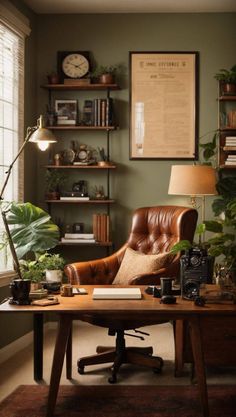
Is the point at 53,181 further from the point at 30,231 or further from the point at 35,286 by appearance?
the point at 35,286

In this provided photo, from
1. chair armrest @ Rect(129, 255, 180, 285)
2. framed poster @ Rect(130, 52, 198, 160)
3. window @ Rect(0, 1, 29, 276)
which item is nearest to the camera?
chair armrest @ Rect(129, 255, 180, 285)

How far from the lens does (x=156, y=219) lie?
5.06 m

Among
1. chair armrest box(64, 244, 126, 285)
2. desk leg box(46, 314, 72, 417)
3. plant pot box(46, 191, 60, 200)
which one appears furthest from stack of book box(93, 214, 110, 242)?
desk leg box(46, 314, 72, 417)

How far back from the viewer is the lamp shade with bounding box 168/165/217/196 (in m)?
5.03

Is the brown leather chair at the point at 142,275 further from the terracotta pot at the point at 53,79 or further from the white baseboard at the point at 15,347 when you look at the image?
the terracotta pot at the point at 53,79

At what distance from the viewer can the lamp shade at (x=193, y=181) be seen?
16.5 ft

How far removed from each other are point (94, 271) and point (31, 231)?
632 mm

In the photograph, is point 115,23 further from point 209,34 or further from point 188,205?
point 188,205

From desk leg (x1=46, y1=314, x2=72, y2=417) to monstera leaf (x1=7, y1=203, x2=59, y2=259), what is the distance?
123cm

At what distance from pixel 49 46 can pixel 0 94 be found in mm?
1177

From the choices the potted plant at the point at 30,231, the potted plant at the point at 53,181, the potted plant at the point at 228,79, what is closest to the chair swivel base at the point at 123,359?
the potted plant at the point at 30,231

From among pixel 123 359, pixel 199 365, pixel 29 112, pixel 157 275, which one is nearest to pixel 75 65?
pixel 29 112

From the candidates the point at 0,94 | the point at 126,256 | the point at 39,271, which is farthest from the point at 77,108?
the point at 39,271

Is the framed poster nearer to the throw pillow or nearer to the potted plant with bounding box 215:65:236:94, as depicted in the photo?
the potted plant with bounding box 215:65:236:94
